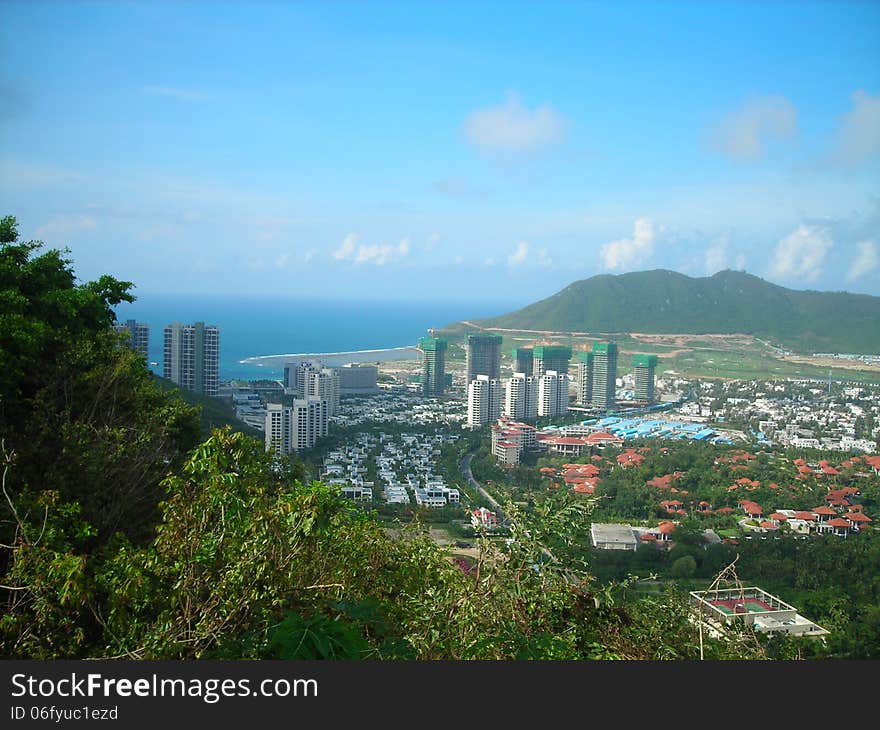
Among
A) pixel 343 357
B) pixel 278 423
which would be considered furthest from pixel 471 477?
pixel 343 357

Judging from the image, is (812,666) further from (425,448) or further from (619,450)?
(425,448)

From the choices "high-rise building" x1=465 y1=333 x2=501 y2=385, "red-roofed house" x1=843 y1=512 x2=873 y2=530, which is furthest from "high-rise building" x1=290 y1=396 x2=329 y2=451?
"red-roofed house" x1=843 y1=512 x2=873 y2=530

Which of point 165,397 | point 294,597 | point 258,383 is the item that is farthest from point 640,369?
point 294,597

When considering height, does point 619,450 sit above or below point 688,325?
below

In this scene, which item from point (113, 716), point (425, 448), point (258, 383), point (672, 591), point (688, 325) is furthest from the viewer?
point (688, 325)

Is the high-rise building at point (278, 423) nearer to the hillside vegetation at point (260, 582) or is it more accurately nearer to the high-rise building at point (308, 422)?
the high-rise building at point (308, 422)

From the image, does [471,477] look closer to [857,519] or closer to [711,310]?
[857,519]
